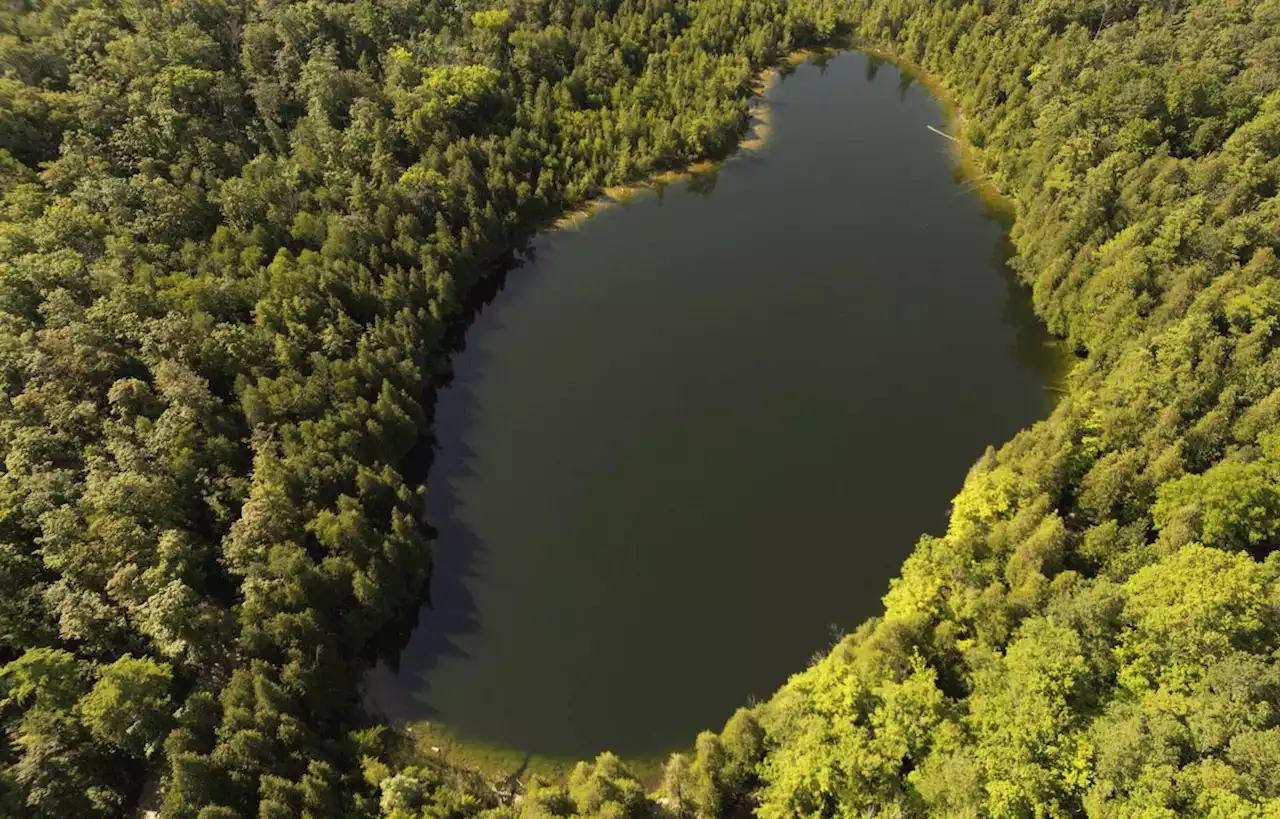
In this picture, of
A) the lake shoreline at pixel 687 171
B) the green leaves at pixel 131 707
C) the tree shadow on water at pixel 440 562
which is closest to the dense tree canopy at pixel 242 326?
the green leaves at pixel 131 707

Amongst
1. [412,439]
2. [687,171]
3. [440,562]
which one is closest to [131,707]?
[440,562]

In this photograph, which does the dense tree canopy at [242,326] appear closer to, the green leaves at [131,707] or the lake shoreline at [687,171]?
the green leaves at [131,707]

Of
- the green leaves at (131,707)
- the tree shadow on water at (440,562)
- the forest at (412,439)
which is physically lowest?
the tree shadow on water at (440,562)

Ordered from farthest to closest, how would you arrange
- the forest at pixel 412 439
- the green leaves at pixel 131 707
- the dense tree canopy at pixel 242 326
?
1. the dense tree canopy at pixel 242 326
2. the green leaves at pixel 131 707
3. the forest at pixel 412 439

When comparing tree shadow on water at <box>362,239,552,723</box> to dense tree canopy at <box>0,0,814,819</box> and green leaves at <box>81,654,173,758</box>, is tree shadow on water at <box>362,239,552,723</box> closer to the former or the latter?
dense tree canopy at <box>0,0,814,819</box>

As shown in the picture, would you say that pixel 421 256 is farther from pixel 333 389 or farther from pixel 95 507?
pixel 95 507

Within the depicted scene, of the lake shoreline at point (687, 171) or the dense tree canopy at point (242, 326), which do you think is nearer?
the dense tree canopy at point (242, 326)

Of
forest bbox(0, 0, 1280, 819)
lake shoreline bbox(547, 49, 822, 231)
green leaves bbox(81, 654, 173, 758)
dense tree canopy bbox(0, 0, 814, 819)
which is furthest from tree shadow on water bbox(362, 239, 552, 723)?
lake shoreline bbox(547, 49, 822, 231)
